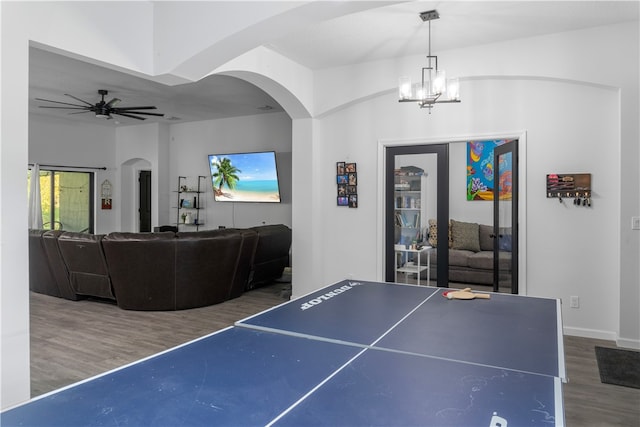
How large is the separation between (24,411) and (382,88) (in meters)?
4.52

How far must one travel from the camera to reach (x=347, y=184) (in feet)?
17.8

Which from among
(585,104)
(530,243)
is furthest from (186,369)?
(585,104)

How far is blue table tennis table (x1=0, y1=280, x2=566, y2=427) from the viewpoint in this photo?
1.25m

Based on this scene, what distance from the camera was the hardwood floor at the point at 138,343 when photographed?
2.92 m

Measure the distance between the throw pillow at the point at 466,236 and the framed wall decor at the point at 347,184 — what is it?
2629mm

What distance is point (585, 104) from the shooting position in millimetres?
4223

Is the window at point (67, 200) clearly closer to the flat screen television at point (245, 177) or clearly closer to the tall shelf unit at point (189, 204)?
the tall shelf unit at point (189, 204)

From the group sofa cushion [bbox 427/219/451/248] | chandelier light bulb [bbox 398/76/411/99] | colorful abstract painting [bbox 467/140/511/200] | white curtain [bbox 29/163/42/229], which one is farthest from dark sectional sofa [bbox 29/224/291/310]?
colorful abstract painting [bbox 467/140/511/200]

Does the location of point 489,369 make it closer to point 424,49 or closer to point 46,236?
point 424,49

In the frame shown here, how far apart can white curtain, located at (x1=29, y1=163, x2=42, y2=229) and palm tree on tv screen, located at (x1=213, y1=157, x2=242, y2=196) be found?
334 centimetres

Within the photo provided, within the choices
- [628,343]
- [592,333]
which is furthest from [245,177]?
[628,343]

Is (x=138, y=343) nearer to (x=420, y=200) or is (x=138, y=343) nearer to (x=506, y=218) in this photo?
(x=420, y=200)

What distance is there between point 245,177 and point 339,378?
7.00 metres

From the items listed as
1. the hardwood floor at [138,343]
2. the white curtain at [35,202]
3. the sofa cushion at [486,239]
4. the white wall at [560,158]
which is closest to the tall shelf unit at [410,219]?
the white wall at [560,158]
